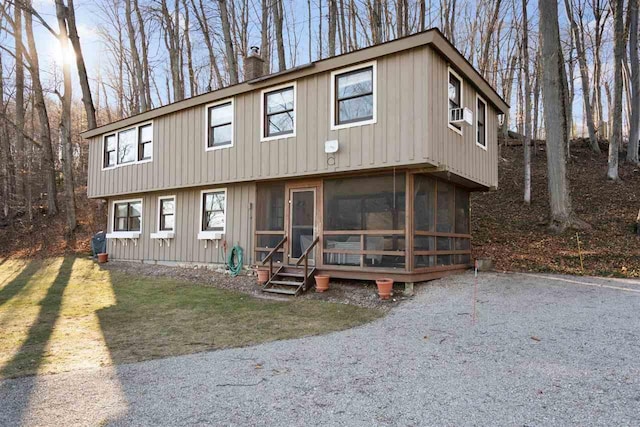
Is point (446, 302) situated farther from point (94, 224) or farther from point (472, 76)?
point (94, 224)

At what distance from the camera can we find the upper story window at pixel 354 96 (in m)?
7.66

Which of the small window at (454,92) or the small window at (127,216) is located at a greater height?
the small window at (454,92)

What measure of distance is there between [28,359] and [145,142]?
888 centimetres

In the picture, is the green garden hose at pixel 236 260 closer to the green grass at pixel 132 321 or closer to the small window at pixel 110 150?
the green grass at pixel 132 321

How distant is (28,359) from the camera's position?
421cm

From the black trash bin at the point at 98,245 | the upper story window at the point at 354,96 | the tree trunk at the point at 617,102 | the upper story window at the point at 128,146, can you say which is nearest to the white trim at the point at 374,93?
the upper story window at the point at 354,96

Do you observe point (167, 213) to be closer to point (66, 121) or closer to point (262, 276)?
point (262, 276)

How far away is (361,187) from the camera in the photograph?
7.99 metres

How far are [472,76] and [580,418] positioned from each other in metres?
7.61

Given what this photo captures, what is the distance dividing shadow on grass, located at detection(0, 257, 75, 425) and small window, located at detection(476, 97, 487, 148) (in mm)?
8847

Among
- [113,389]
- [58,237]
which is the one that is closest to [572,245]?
[113,389]

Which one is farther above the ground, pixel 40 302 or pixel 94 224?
pixel 94 224

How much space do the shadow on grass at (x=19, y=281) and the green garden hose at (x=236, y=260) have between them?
4.33m

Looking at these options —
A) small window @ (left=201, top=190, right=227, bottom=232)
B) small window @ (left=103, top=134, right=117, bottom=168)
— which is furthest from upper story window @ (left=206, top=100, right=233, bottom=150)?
small window @ (left=103, top=134, right=117, bottom=168)
